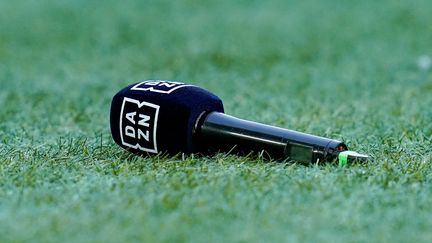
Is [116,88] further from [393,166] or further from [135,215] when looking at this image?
[135,215]

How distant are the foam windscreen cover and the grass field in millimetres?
64

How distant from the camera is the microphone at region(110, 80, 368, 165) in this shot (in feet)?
8.98

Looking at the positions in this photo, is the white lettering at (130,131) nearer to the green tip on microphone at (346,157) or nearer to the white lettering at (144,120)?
the white lettering at (144,120)

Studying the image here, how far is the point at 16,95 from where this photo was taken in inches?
186

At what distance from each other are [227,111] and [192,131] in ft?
4.72

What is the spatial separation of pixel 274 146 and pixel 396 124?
45.0 inches

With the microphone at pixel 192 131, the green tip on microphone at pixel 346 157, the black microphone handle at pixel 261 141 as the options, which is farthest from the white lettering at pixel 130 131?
the green tip on microphone at pixel 346 157

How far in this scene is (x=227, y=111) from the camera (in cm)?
424

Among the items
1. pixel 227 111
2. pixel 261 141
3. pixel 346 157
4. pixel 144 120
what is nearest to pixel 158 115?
pixel 144 120

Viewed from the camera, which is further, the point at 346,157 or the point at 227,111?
the point at 227,111

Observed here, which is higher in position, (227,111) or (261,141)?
(261,141)

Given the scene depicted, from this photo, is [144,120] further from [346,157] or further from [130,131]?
[346,157]

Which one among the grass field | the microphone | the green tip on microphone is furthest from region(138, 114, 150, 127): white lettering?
the green tip on microphone

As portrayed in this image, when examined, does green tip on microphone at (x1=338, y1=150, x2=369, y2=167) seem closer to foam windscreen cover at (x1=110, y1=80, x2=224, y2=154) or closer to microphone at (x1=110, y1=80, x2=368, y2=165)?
microphone at (x1=110, y1=80, x2=368, y2=165)
